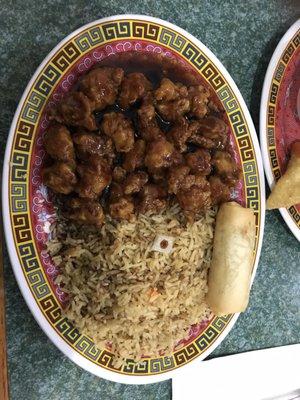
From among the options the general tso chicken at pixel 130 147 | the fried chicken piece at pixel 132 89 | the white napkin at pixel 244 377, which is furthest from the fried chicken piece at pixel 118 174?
the white napkin at pixel 244 377

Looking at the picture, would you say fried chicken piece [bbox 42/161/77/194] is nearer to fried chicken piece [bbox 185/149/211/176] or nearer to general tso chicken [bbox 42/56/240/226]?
general tso chicken [bbox 42/56/240/226]

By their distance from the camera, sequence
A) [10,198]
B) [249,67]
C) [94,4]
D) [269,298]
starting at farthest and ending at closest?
[269,298], [249,67], [94,4], [10,198]

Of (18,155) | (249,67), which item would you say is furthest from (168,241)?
(249,67)

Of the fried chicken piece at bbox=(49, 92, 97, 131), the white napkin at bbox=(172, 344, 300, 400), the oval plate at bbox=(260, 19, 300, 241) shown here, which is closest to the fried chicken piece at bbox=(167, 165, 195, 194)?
the fried chicken piece at bbox=(49, 92, 97, 131)

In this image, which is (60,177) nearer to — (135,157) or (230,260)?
(135,157)

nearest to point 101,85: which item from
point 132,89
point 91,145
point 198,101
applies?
point 132,89

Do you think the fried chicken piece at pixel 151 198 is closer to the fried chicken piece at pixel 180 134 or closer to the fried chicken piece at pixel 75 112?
the fried chicken piece at pixel 180 134

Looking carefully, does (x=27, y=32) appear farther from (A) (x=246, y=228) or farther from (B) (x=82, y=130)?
(A) (x=246, y=228)
